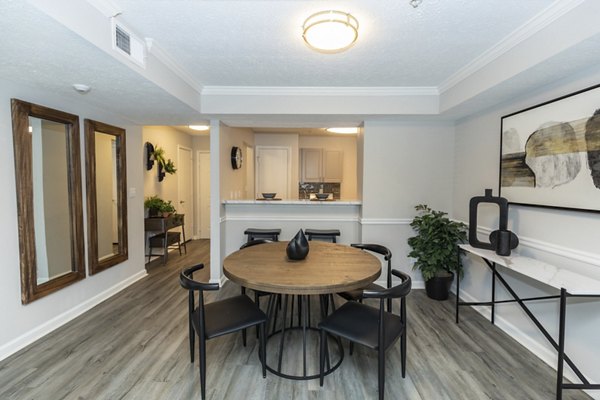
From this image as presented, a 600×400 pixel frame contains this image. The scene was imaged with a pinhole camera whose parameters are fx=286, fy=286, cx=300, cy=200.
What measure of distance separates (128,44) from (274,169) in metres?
4.41

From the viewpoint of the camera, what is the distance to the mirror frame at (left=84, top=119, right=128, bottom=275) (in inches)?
120

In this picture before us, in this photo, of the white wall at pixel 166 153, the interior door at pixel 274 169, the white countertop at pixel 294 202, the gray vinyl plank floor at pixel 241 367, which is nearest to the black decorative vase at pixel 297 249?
the gray vinyl plank floor at pixel 241 367

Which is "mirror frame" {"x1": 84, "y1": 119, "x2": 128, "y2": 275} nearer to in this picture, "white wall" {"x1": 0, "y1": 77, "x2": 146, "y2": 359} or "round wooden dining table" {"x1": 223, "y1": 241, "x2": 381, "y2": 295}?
"white wall" {"x1": 0, "y1": 77, "x2": 146, "y2": 359}

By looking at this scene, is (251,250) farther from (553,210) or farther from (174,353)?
(553,210)

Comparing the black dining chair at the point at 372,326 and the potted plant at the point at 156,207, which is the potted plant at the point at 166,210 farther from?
the black dining chair at the point at 372,326

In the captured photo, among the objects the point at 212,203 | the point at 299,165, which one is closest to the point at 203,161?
the point at 299,165

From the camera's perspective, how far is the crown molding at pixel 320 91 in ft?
10.5

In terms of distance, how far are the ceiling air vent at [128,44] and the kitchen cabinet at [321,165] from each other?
4.48 meters

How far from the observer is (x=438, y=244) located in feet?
10.7

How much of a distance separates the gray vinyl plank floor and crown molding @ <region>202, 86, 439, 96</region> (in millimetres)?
2432

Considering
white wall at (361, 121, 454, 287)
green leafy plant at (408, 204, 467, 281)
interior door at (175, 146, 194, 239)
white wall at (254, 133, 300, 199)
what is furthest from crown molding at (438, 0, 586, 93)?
interior door at (175, 146, 194, 239)

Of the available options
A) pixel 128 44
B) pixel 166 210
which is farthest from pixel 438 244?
pixel 166 210

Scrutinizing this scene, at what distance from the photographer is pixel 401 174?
3699 mm

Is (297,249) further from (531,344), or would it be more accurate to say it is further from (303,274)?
(531,344)
